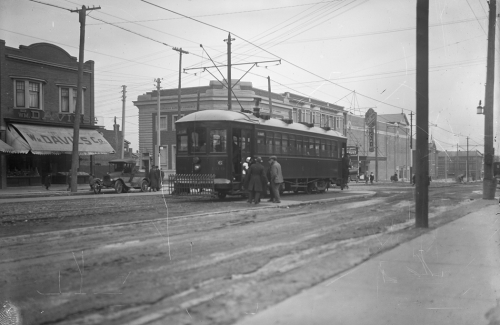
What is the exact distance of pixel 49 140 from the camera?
83.8 ft

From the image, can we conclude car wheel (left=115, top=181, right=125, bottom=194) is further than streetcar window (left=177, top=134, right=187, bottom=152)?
Yes

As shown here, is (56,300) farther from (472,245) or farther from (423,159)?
(423,159)

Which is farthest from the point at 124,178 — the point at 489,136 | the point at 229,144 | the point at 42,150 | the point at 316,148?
the point at 489,136

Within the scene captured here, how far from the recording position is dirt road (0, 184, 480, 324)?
16.0 feet

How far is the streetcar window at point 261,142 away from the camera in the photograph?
20.9m

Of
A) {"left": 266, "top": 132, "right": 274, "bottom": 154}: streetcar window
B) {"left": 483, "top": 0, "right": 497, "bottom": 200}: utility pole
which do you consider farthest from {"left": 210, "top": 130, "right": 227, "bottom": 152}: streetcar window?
{"left": 483, "top": 0, "right": 497, "bottom": 200}: utility pole

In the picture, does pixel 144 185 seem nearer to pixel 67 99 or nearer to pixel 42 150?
pixel 67 99

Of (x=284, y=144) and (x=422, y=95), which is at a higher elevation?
(x=422, y=95)

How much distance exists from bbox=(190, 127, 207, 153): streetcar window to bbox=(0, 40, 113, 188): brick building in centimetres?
628

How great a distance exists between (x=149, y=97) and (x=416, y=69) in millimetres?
43193

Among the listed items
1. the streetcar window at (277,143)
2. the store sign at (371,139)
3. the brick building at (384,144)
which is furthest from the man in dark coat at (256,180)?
the store sign at (371,139)

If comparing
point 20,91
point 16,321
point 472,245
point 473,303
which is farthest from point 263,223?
point 20,91

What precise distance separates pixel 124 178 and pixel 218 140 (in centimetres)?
1113

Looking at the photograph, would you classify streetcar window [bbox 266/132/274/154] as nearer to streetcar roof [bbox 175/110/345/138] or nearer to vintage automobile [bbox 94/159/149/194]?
streetcar roof [bbox 175/110/345/138]
